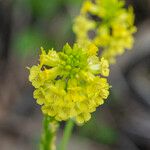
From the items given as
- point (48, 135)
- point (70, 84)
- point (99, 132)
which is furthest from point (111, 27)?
point (99, 132)

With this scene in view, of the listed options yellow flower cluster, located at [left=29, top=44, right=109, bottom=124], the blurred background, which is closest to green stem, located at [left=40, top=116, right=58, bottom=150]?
yellow flower cluster, located at [left=29, top=44, right=109, bottom=124]

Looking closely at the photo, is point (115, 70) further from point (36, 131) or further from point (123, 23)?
point (123, 23)

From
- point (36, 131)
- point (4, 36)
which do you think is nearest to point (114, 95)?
point (36, 131)

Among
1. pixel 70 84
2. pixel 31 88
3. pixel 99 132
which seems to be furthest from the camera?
pixel 31 88

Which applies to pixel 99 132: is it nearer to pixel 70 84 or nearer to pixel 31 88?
pixel 31 88

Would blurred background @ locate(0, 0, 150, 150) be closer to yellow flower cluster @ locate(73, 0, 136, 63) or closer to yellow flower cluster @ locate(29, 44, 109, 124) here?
yellow flower cluster @ locate(73, 0, 136, 63)

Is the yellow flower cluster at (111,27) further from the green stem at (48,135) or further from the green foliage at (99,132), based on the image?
the green foliage at (99,132)
